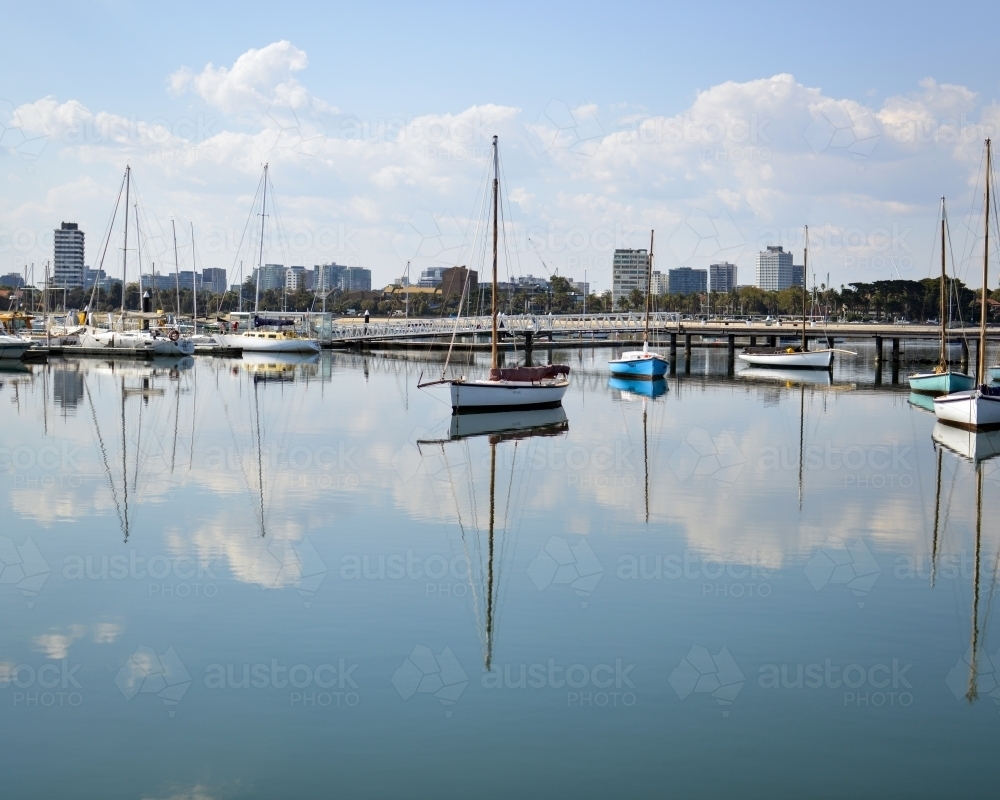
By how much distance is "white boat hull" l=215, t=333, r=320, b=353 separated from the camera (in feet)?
340

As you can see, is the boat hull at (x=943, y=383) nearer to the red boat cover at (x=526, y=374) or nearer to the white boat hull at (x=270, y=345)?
the red boat cover at (x=526, y=374)

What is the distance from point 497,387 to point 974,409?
19134 millimetres

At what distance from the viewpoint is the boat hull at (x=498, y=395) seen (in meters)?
49.1

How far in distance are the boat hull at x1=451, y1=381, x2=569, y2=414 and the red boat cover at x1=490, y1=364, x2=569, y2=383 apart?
3.02ft

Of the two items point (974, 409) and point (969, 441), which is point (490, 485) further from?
point (974, 409)

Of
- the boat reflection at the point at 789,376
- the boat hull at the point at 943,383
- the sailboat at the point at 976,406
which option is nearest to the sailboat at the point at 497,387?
the sailboat at the point at 976,406

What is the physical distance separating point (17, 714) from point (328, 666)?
3917 mm

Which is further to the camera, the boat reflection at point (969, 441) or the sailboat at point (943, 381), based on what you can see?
the sailboat at point (943, 381)

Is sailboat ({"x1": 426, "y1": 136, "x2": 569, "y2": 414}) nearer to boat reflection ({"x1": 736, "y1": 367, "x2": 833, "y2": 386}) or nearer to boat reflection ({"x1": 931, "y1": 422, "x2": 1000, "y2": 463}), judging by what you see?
boat reflection ({"x1": 931, "y1": 422, "x2": 1000, "y2": 463})

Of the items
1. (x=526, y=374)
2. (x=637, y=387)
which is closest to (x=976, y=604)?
(x=526, y=374)

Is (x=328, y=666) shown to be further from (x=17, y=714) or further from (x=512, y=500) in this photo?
(x=512, y=500)

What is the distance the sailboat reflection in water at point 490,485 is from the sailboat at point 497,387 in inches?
21.0

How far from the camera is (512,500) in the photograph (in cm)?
2895

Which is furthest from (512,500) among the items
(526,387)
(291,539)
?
(526,387)
